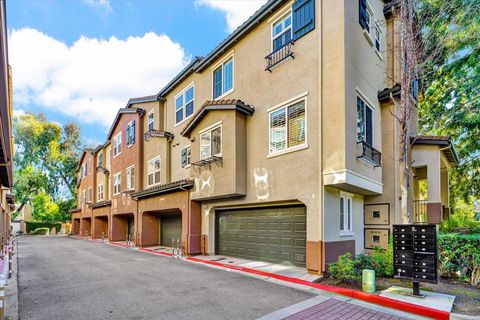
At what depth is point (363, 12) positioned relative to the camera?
12.3 m

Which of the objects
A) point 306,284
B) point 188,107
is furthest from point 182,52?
point 306,284

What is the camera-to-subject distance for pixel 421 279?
7770 mm

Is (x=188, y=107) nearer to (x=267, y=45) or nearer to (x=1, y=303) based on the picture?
(x=267, y=45)

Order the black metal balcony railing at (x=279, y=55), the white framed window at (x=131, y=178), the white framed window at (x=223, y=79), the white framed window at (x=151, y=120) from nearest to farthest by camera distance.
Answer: the black metal balcony railing at (x=279, y=55)
the white framed window at (x=223, y=79)
the white framed window at (x=151, y=120)
the white framed window at (x=131, y=178)

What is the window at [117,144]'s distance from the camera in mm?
27969

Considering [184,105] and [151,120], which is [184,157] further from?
[151,120]

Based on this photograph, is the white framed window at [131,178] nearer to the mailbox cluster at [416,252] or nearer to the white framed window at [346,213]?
the white framed window at [346,213]

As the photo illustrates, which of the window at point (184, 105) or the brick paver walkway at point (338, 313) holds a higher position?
the window at point (184, 105)

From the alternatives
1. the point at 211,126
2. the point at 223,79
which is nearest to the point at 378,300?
the point at 211,126

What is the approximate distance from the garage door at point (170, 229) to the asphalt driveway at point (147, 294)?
6.97 metres

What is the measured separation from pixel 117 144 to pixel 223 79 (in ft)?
53.9

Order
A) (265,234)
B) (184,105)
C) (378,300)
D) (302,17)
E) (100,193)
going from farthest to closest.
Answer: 1. (100,193)
2. (184,105)
3. (265,234)
4. (302,17)
5. (378,300)

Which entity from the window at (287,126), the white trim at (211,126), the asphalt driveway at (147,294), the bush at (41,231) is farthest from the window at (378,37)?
the bush at (41,231)

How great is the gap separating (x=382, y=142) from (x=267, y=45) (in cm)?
620
